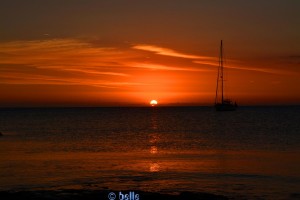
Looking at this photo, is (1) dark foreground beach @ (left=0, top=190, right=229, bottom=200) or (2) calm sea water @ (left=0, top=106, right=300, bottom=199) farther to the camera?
(2) calm sea water @ (left=0, top=106, right=300, bottom=199)

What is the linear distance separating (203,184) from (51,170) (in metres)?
12.0

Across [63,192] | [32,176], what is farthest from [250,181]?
[32,176]

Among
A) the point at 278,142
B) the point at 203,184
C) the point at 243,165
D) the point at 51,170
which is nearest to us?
the point at 203,184

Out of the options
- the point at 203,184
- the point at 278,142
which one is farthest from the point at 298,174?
the point at 278,142

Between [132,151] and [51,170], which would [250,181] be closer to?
[51,170]

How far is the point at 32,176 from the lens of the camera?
107 feet

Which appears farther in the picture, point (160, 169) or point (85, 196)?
point (160, 169)

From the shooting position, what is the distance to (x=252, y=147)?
54.9m

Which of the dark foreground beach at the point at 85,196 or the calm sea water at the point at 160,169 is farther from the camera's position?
the calm sea water at the point at 160,169

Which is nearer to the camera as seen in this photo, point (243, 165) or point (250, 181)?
point (250, 181)

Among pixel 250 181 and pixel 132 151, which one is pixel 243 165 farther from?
pixel 132 151

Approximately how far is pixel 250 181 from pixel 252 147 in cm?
2432

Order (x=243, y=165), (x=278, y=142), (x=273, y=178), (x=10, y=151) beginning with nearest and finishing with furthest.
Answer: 1. (x=273, y=178)
2. (x=243, y=165)
3. (x=10, y=151)
4. (x=278, y=142)

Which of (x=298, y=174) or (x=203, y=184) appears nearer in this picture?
(x=203, y=184)
